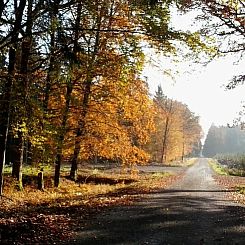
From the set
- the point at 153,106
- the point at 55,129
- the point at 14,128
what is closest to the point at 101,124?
the point at 153,106

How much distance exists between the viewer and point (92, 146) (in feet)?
65.5

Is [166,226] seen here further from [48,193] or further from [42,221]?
[48,193]

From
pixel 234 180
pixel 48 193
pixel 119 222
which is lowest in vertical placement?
pixel 48 193

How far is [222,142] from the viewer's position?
16462 cm

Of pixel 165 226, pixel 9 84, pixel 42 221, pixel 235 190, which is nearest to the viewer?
pixel 42 221

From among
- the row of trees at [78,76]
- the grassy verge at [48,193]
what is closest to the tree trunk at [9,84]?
the row of trees at [78,76]

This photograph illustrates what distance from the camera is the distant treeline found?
162m

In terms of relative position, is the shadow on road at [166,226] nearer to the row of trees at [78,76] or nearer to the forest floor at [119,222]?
the forest floor at [119,222]

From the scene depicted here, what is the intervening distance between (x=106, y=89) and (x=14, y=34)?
8.71 m

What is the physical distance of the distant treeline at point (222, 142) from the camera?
532ft

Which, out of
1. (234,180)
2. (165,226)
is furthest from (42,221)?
(234,180)

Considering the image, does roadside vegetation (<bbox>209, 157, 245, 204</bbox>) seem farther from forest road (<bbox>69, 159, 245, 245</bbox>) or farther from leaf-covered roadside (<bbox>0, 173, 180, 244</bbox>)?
leaf-covered roadside (<bbox>0, 173, 180, 244</bbox>)

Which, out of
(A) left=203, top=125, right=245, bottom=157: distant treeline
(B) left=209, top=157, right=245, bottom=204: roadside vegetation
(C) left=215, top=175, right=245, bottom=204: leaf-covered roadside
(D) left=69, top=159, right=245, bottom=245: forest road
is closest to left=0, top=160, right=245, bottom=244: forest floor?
(D) left=69, top=159, right=245, bottom=245: forest road

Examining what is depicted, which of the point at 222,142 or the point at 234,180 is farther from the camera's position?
the point at 222,142
